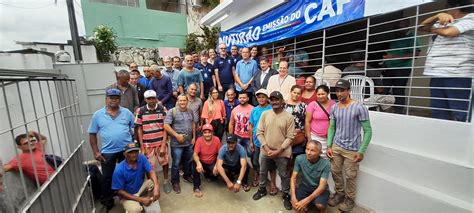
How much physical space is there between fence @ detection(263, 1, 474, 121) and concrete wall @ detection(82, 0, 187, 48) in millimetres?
11709

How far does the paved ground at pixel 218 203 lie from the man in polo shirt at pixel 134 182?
439 millimetres

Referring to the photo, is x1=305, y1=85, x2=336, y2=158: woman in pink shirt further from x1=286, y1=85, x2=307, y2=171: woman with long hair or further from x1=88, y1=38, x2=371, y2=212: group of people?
x1=286, y1=85, x2=307, y2=171: woman with long hair

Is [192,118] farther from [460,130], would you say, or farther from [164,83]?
[460,130]

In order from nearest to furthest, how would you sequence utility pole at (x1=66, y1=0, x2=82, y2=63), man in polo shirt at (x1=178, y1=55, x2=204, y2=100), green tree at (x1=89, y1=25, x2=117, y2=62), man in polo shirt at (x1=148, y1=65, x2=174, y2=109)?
1. man in polo shirt at (x1=148, y1=65, x2=174, y2=109)
2. man in polo shirt at (x1=178, y1=55, x2=204, y2=100)
3. utility pole at (x1=66, y1=0, x2=82, y2=63)
4. green tree at (x1=89, y1=25, x2=117, y2=62)

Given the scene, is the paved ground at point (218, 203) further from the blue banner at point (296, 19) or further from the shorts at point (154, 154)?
the blue banner at point (296, 19)

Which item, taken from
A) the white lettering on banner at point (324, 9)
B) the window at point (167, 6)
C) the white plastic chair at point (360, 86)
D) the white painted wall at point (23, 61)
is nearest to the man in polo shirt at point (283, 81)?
the white plastic chair at point (360, 86)

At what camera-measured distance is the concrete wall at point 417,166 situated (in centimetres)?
263

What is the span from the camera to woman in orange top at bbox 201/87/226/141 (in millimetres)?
4594

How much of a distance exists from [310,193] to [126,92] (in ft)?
12.0

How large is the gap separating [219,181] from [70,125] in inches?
105

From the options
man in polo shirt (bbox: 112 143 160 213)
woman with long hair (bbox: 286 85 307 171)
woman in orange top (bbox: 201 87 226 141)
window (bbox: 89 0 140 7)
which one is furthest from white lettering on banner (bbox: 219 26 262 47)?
window (bbox: 89 0 140 7)

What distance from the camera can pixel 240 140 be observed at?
446 cm

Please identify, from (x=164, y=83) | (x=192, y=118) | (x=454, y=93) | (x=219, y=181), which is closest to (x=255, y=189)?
(x=219, y=181)

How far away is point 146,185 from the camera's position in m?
3.57
